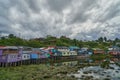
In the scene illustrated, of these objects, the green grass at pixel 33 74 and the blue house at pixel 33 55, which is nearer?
the green grass at pixel 33 74

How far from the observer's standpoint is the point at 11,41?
81438 mm

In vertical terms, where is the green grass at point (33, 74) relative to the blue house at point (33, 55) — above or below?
below

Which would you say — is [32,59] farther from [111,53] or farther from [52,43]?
[111,53]

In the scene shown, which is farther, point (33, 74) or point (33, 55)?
point (33, 55)

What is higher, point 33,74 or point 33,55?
point 33,55

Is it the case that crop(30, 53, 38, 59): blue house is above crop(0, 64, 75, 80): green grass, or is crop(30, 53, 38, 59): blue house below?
above

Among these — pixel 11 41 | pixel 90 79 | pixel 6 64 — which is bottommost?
pixel 90 79

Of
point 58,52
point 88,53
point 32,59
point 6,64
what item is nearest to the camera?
point 6,64

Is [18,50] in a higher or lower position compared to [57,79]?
higher

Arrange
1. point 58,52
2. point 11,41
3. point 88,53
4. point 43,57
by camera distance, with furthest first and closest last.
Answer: point 88,53, point 58,52, point 11,41, point 43,57

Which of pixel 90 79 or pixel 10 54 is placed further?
pixel 10 54

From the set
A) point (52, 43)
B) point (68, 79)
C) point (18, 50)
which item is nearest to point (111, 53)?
point (52, 43)

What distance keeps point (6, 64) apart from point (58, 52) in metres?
43.7

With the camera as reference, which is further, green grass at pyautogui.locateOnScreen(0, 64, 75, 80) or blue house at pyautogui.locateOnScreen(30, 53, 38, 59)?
blue house at pyautogui.locateOnScreen(30, 53, 38, 59)
